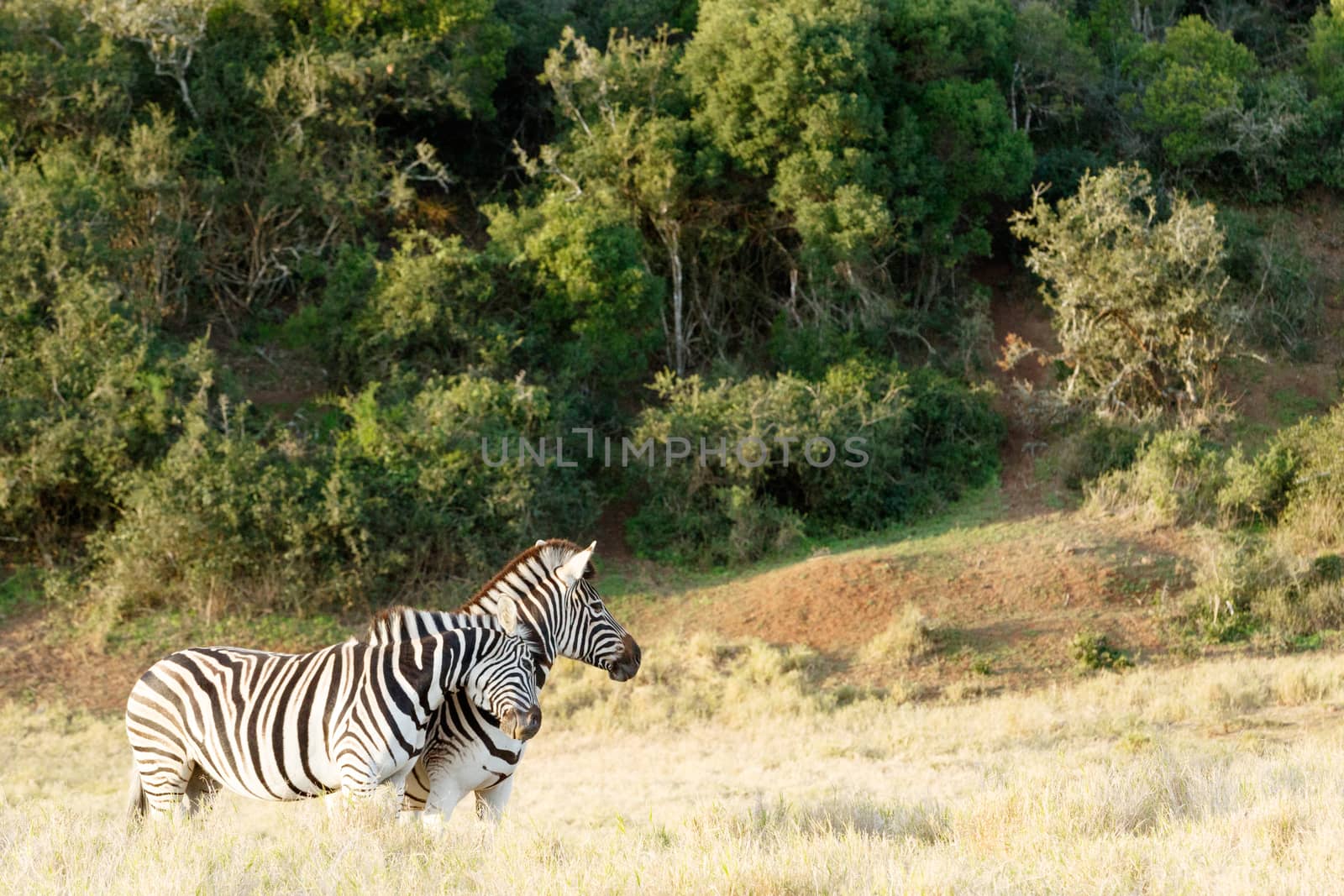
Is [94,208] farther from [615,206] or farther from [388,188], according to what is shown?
[615,206]

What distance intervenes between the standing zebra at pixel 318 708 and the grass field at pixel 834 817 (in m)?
0.30

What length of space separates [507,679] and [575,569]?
932 mm

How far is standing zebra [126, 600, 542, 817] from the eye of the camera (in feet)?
25.1

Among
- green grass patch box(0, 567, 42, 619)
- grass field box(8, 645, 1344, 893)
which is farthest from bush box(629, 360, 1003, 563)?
green grass patch box(0, 567, 42, 619)

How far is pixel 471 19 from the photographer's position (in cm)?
2308

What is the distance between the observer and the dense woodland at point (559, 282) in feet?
59.0

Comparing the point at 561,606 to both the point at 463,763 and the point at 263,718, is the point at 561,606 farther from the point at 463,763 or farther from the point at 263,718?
the point at 263,718

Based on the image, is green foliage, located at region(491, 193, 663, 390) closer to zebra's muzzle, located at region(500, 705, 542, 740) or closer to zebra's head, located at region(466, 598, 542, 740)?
zebra's head, located at region(466, 598, 542, 740)

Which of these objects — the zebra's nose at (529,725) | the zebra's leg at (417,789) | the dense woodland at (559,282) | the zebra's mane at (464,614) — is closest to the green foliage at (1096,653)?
the dense woodland at (559,282)

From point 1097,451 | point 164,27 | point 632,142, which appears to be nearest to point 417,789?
point 1097,451

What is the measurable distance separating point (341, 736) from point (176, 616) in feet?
34.0

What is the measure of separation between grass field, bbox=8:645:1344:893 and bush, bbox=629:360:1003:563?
505 cm

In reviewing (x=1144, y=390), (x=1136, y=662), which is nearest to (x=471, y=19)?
(x=1144, y=390)

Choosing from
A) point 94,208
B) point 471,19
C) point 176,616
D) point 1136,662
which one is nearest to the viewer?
point 1136,662
